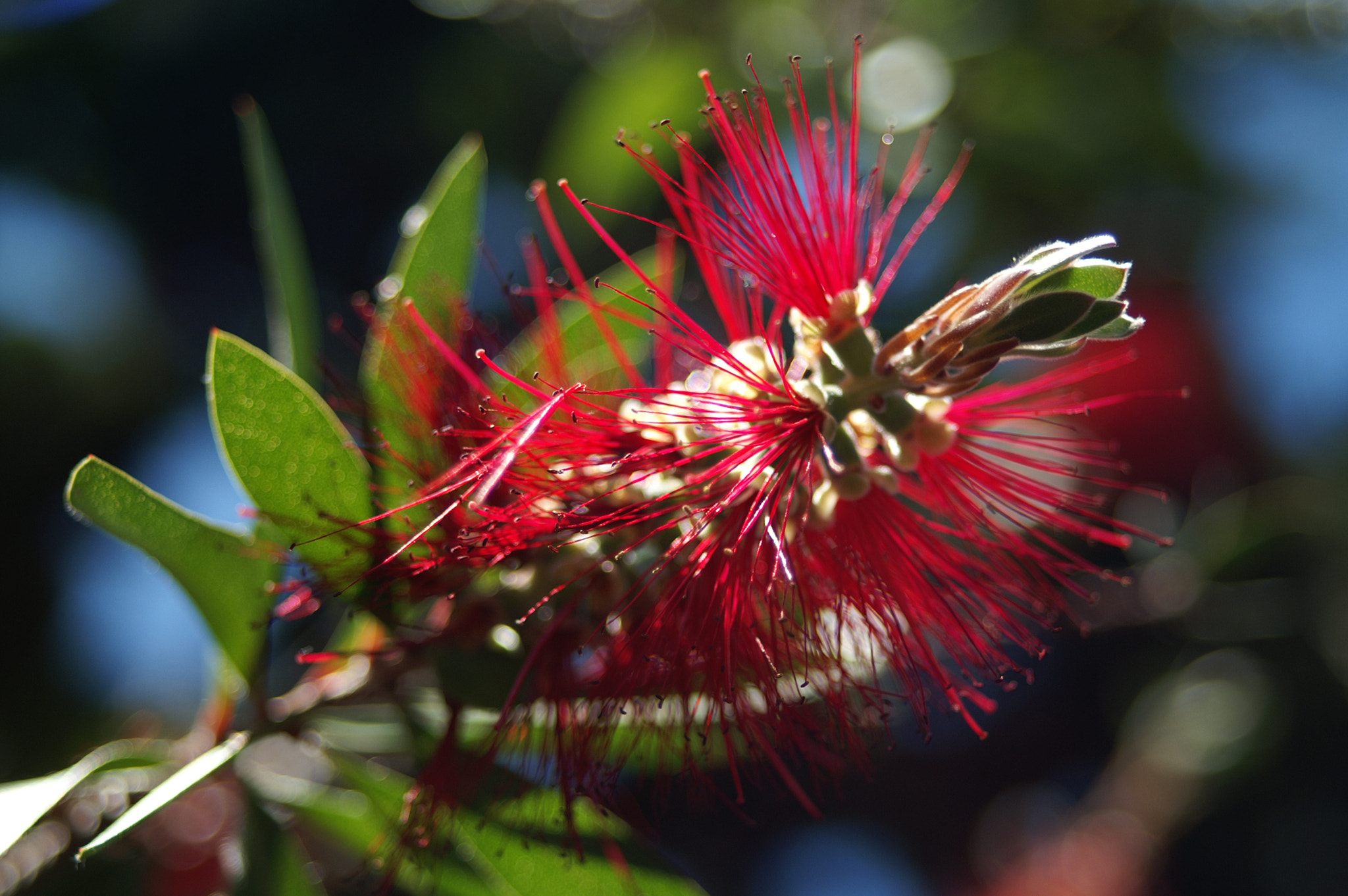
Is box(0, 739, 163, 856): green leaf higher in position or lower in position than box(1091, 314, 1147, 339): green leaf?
higher

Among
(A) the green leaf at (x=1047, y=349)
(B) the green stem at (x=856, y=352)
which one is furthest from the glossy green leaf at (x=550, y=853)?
(A) the green leaf at (x=1047, y=349)

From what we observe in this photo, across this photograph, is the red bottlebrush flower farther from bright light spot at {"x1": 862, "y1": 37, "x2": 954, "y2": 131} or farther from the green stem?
bright light spot at {"x1": 862, "y1": 37, "x2": 954, "y2": 131}

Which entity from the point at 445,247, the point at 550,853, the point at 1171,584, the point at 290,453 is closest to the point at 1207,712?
the point at 1171,584

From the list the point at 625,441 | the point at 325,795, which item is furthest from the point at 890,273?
the point at 325,795

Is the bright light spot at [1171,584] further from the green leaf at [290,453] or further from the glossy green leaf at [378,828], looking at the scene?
the green leaf at [290,453]

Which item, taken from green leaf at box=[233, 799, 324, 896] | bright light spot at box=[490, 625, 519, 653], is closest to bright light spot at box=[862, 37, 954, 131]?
bright light spot at box=[490, 625, 519, 653]

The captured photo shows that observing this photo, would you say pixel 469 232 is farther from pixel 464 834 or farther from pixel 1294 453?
pixel 1294 453
